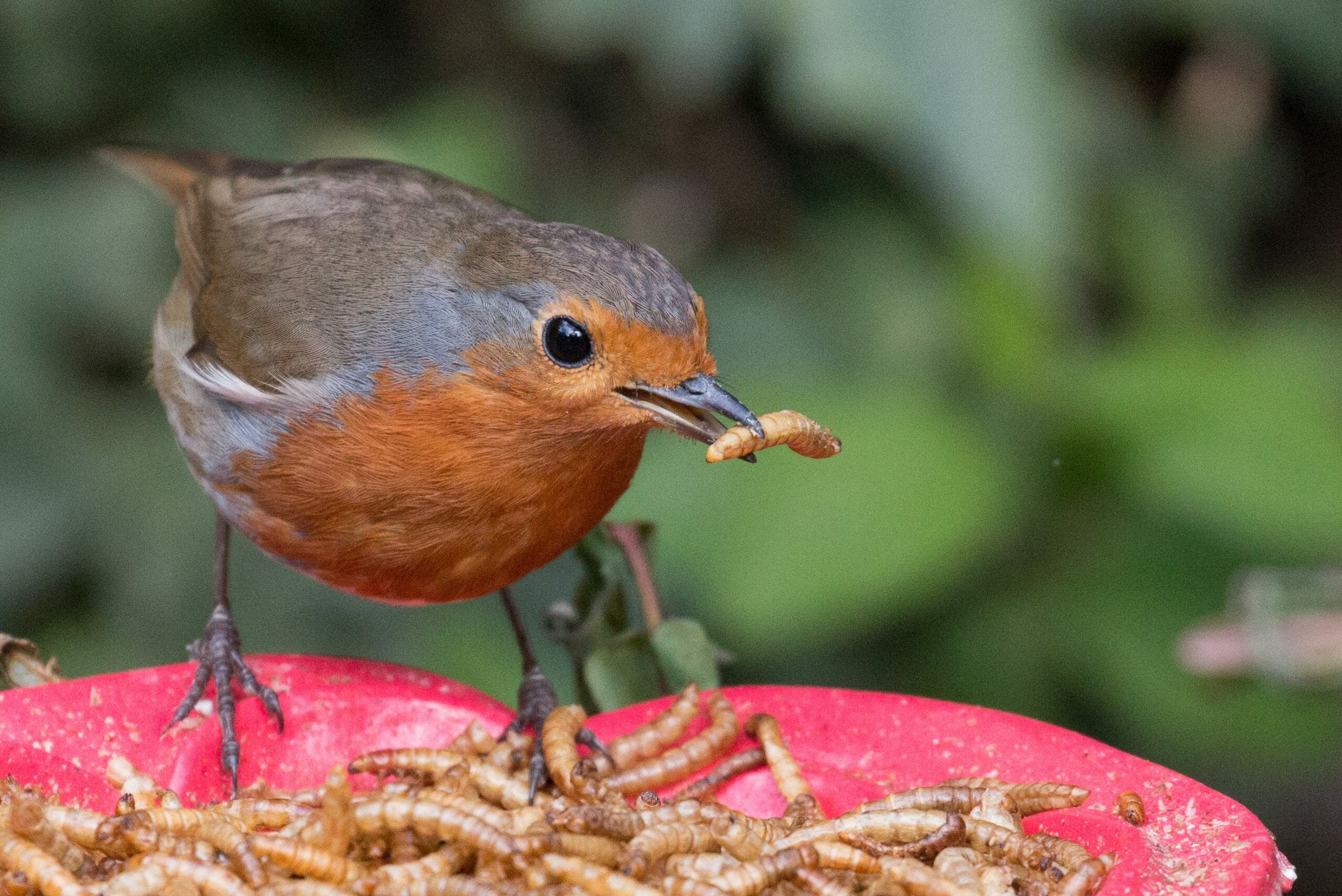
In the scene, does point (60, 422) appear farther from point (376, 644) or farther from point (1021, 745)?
point (1021, 745)

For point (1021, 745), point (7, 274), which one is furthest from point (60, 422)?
point (1021, 745)

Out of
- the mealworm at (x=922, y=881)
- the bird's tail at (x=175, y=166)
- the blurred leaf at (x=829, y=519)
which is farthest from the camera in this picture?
the blurred leaf at (x=829, y=519)

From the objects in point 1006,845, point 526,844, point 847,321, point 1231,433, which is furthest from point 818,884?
point 847,321

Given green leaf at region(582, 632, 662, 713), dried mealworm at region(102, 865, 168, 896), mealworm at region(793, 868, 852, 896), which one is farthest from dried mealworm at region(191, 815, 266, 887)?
green leaf at region(582, 632, 662, 713)

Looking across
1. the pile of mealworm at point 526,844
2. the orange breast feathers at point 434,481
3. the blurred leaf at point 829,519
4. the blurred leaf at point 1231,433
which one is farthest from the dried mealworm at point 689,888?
the blurred leaf at point 1231,433

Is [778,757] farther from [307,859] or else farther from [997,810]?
[307,859]

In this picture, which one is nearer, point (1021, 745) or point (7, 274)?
point (1021, 745)

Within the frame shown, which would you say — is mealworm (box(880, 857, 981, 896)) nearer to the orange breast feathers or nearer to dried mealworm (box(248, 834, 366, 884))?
dried mealworm (box(248, 834, 366, 884))

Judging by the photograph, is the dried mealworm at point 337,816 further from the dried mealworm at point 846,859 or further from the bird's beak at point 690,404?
the bird's beak at point 690,404
